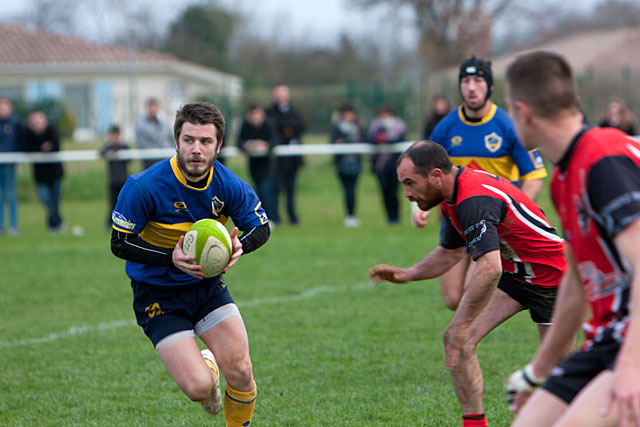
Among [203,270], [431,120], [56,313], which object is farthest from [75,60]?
[203,270]

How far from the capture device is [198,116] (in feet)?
15.0

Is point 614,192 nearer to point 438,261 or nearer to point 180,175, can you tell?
point 438,261

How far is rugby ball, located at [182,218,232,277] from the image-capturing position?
435 cm

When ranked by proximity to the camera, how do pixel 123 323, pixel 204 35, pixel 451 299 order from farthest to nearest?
1. pixel 204 35
2. pixel 123 323
3. pixel 451 299

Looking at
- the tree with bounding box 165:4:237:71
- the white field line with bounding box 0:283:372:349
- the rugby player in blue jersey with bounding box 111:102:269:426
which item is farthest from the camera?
the tree with bounding box 165:4:237:71

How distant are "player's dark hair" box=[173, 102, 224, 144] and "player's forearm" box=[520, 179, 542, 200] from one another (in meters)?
3.08

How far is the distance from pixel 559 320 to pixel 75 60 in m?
40.9

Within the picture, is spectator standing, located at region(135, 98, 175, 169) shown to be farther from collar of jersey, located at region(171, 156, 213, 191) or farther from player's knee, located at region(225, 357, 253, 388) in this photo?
player's knee, located at region(225, 357, 253, 388)

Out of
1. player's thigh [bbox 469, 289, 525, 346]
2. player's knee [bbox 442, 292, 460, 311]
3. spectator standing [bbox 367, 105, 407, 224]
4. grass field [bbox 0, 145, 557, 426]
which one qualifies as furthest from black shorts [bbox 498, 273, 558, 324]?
spectator standing [bbox 367, 105, 407, 224]

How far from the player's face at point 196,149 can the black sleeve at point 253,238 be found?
50 centimetres

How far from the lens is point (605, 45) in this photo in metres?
42.5

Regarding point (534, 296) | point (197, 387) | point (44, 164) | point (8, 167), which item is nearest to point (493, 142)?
point (534, 296)

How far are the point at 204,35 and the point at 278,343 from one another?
46.9m

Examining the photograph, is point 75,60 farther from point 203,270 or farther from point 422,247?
point 203,270
